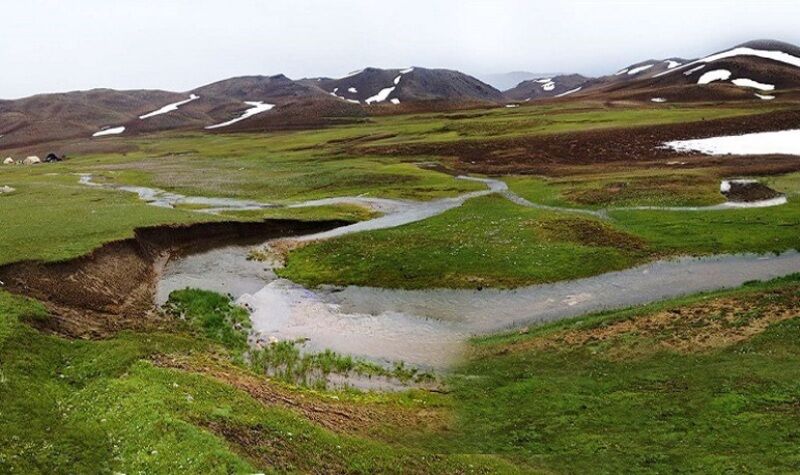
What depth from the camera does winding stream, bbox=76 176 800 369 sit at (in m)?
34.5

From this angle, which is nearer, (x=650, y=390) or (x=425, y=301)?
(x=650, y=390)

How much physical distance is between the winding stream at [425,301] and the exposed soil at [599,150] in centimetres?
4314

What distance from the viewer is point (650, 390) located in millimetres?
25547

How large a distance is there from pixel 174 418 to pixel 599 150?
9245 centimetres

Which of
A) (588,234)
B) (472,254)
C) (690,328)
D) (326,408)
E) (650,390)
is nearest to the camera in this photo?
(326,408)

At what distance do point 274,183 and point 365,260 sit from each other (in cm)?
4703

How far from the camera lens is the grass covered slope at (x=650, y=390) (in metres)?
20.9

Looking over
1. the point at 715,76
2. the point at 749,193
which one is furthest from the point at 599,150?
the point at 715,76

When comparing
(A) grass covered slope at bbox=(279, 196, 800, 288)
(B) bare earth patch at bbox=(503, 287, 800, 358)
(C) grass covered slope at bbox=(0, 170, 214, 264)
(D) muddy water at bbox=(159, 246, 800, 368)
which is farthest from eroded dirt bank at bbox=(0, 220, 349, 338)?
(B) bare earth patch at bbox=(503, 287, 800, 358)

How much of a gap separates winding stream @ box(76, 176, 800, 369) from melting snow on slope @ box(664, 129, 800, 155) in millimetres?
49753

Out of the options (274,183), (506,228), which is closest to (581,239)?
(506,228)

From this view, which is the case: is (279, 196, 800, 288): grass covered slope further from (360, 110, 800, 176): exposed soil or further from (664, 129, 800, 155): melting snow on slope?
(664, 129, 800, 155): melting snow on slope

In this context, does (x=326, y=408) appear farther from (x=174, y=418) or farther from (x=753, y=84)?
(x=753, y=84)

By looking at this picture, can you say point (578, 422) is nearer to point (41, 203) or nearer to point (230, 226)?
point (230, 226)
